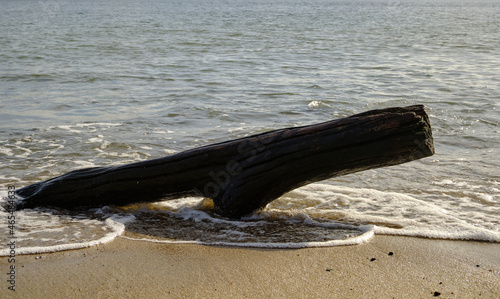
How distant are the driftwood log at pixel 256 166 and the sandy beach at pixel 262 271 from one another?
2.12ft

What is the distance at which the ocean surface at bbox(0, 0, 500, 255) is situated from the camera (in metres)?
4.22

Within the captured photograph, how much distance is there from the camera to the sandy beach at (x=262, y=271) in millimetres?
3076

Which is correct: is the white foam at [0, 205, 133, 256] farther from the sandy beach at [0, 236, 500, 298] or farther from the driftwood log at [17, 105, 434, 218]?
the driftwood log at [17, 105, 434, 218]

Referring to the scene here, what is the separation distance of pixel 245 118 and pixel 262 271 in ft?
18.0

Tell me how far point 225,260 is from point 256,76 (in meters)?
9.63

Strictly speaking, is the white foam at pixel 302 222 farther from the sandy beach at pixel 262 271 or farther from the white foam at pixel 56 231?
the sandy beach at pixel 262 271

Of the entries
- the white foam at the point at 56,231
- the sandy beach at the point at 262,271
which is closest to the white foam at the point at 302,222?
the white foam at the point at 56,231

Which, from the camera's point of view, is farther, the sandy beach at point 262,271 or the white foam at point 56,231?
the white foam at point 56,231

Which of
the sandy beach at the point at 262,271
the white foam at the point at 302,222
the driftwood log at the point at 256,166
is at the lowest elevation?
the white foam at the point at 302,222

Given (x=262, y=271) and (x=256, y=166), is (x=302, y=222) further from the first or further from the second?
(x=262, y=271)

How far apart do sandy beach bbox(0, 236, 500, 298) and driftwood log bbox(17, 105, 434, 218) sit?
2.12 ft

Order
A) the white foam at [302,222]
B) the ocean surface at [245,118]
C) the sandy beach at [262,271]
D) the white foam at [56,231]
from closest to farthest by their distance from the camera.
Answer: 1. the sandy beach at [262,271]
2. the white foam at [56,231]
3. the white foam at [302,222]
4. the ocean surface at [245,118]

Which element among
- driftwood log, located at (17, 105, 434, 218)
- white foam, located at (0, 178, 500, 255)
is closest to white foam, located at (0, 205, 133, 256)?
white foam, located at (0, 178, 500, 255)

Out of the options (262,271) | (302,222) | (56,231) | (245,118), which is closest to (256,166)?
(302,222)
